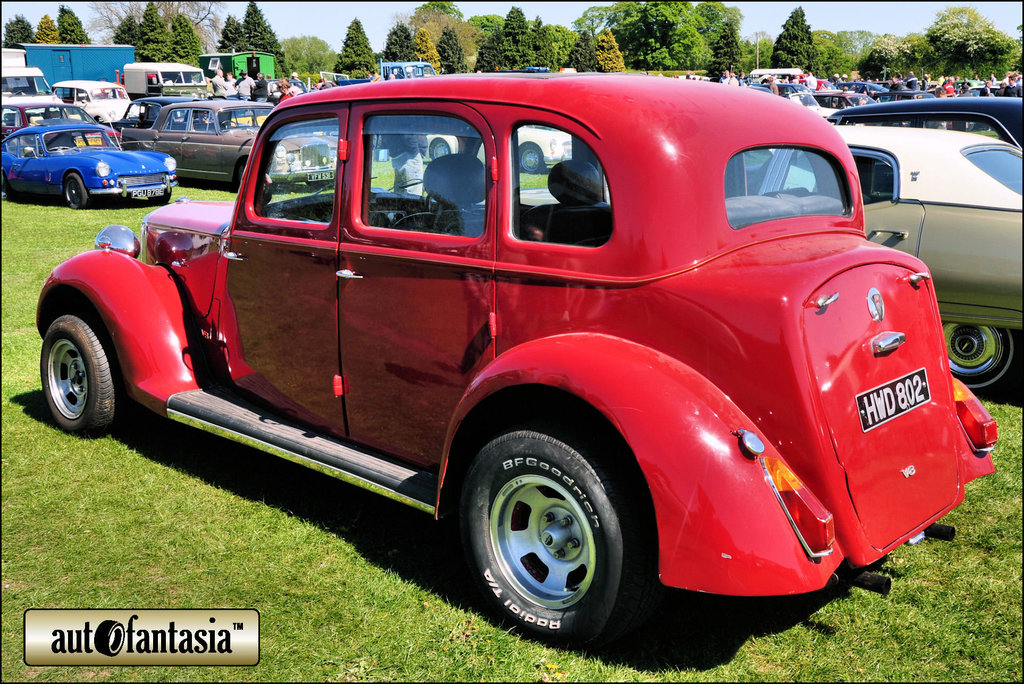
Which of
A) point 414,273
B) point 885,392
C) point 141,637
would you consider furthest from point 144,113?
point 885,392

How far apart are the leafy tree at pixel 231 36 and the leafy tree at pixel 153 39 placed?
12314 mm

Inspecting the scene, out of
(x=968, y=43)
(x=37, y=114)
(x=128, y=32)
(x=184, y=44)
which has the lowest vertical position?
(x=37, y=114)

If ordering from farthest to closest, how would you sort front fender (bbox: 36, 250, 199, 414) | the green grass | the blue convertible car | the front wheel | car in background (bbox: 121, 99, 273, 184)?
car in background (bbox: 121, 99, 273, 184) < the blue convertible car < the front wheel < front fender (bbox: 36, 250, 199, 414) < the green grass

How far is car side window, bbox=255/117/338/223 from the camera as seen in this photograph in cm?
404

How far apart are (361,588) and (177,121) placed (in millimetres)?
16028

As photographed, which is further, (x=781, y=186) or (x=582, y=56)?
(x=582, y=56)

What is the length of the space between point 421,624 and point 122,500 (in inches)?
78.6

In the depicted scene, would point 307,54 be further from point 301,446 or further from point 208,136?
point 301,446

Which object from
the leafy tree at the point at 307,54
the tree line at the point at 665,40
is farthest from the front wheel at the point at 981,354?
the leafy tree at the point at 307,54

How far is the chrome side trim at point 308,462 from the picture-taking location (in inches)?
141

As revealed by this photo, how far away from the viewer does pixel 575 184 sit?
3279mm

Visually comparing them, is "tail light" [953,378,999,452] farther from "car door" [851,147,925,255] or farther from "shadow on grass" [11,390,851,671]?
"car door" [851,147,925,255]

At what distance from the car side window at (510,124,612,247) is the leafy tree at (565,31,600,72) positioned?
1.69 m

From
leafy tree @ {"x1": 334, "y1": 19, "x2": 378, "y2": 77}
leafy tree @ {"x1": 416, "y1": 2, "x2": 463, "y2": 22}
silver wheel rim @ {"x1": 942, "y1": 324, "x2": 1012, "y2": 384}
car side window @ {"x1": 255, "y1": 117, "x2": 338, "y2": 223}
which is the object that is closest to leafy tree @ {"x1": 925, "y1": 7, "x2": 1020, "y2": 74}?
leafy tree @ {"x1": 334, "y1": 19, "x2": 378, "y2": 77}
